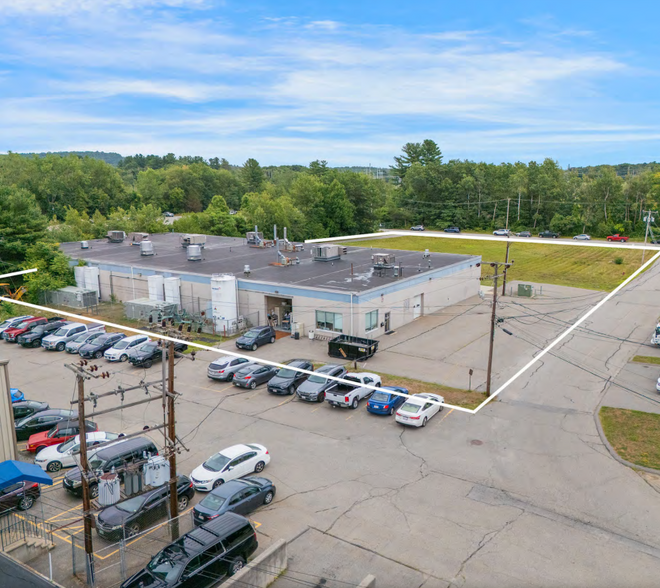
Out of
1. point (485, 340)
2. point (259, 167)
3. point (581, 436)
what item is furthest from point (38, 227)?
point (259, 167)

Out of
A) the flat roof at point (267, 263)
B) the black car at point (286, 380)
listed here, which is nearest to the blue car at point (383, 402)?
the black car at point (286, 380)

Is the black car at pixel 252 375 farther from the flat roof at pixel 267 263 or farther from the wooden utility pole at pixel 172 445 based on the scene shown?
the wooden utility pole at pixel 172 445

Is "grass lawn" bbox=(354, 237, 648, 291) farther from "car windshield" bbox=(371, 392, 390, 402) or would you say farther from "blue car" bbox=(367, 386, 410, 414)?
"car windshield" bbox=(371, 392, 390, 402)

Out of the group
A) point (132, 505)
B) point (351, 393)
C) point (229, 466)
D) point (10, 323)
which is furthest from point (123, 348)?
point (132, 505)

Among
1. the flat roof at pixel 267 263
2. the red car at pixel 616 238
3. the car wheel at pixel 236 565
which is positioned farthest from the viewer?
the red car at pixel 616 238

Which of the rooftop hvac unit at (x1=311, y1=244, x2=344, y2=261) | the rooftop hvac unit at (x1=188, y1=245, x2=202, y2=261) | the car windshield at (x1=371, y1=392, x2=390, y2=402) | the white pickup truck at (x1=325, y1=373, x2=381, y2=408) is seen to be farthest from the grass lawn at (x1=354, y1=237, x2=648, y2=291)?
the car windshield at (x1=371, y1=392, x2=390, y2=402)

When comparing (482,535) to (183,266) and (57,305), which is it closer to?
(183,266)
